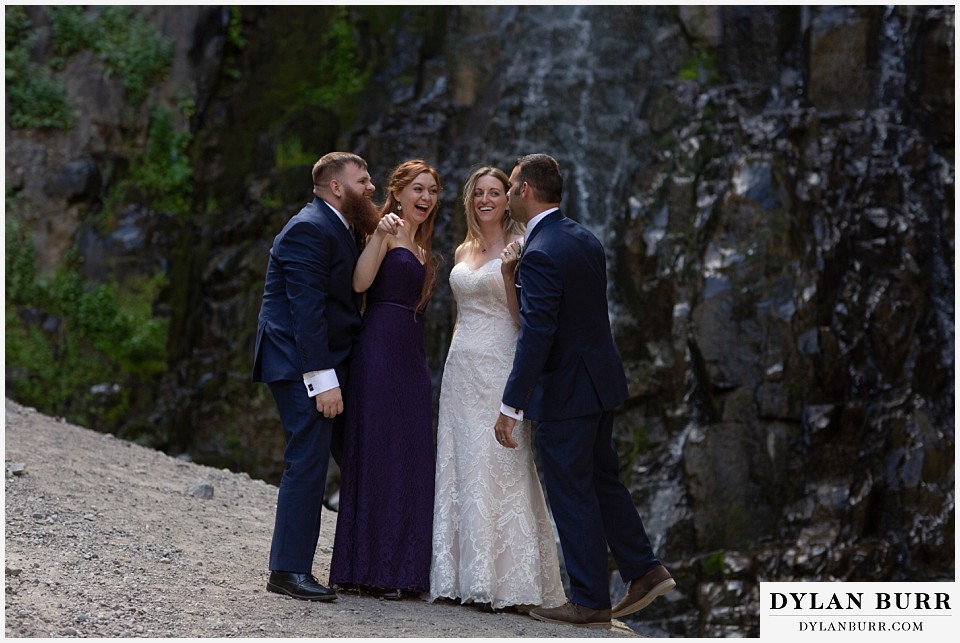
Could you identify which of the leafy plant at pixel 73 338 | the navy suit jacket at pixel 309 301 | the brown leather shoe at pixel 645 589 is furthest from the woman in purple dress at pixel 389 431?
the leafy plant at pixel 73 338

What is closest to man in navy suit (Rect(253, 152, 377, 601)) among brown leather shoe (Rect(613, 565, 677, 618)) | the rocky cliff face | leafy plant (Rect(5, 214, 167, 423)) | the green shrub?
brown leather shoe (Rect(613, 565, 677, 618))

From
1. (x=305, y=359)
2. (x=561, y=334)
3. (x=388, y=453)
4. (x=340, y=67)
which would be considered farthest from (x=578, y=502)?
(x=340, y=67)

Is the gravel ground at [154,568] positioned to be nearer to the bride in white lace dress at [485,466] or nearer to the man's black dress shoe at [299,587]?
the man's black dress shoe at [299,587]

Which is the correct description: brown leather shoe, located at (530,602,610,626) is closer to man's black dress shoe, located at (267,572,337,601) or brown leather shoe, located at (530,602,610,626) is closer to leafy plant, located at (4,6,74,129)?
man's black dress shoe, located at (267,572,337,601)

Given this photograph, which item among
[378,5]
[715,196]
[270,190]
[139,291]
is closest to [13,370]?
[139,291]

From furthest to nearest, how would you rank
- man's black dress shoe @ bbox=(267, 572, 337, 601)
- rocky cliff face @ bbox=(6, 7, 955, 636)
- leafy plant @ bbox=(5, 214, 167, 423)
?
leafy plant @ bbox=(5, 214, 167, 423) → rocky cliff face @ bbox=(6, 7, 955, 636) → man's black dress shoe @ bbox=(267, 572, 337, 601)

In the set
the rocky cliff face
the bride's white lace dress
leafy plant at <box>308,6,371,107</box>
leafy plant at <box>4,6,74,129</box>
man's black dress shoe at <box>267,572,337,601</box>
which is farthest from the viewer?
leafy plant at <box>308,6,371,107</box>

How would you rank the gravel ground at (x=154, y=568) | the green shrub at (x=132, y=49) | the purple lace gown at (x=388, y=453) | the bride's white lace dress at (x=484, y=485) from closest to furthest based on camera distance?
the gravel ground at (x=154, y=568) < the bride's white lace dress at (x=484, y=485) < the purple lace gown at (x=388, y=453) < the green shrub at (x=132, y=49)

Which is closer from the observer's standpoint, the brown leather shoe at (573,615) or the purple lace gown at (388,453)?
the brown leather shoe at (573,615)

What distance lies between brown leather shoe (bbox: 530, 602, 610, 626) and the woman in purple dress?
2.02 feet

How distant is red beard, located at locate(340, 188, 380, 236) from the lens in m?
5.31

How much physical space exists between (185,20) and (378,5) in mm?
3049

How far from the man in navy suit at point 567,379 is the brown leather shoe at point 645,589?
0.96 feet

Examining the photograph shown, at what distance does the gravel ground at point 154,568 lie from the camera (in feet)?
14.4
